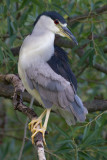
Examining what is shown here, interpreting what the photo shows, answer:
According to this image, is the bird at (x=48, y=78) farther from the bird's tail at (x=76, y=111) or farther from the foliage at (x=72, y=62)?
the foliage at (x=72, y=62)

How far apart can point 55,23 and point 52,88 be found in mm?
613

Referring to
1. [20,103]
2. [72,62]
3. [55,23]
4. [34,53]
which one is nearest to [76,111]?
[20,103]

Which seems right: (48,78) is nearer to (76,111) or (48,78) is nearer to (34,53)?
(34,53)

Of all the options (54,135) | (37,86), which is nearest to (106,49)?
(54,135)

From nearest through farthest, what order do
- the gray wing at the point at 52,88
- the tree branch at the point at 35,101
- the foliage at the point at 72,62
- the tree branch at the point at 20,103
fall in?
1. the tree branch at the point at 20,103
2. the gray wing at the point at 52,88
3. the foliage at the point at 72,62
4. the tree branch at the point at 35,101

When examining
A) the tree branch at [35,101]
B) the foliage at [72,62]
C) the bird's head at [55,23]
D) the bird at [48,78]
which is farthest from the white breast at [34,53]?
the tree branch at [35,101]

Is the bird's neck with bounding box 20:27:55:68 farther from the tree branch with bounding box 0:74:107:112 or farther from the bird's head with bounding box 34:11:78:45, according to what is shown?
the tree branch with bounding box 0:74:107:112

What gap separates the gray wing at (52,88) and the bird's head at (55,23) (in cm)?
40

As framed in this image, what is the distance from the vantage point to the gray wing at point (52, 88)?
306 cm

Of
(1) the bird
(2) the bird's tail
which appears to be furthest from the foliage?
(1) the bird

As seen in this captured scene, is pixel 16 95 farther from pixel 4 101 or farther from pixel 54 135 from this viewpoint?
pixel 4 101

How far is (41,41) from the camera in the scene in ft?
10.6

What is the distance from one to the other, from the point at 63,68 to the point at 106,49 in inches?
56.3

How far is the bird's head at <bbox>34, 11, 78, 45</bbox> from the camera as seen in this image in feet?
10.7
